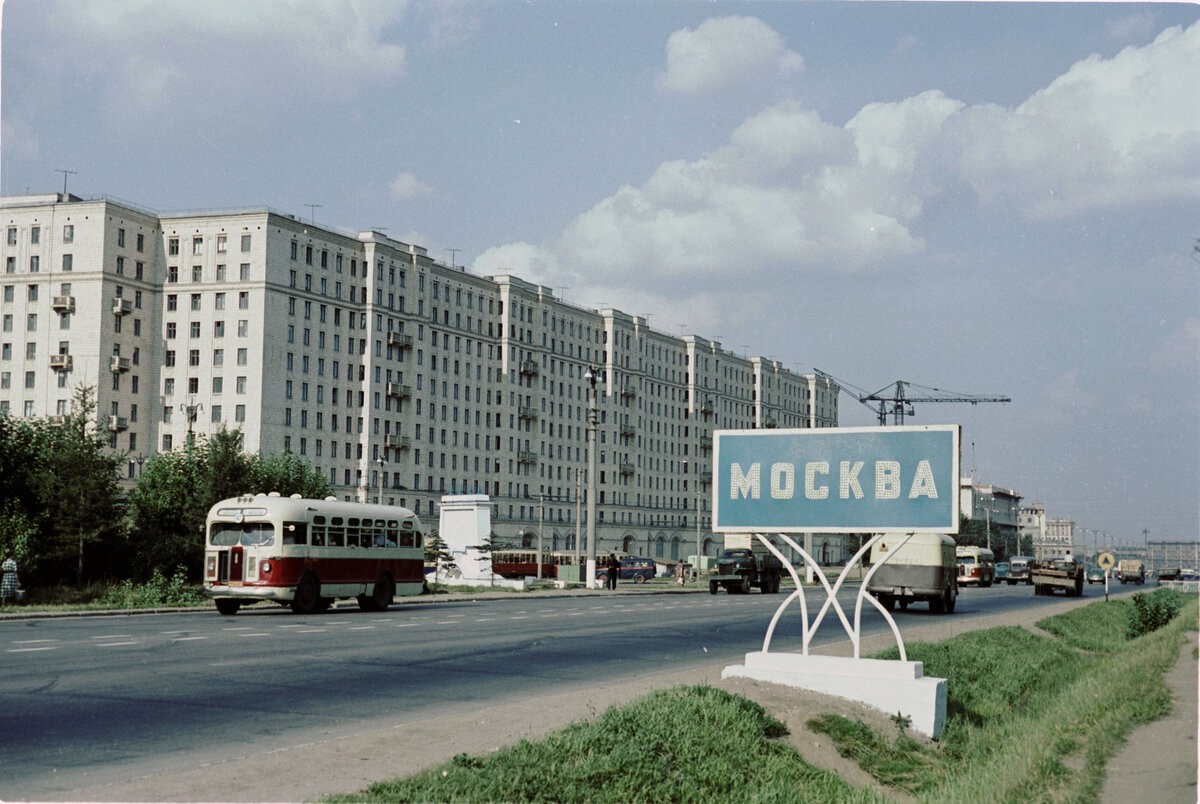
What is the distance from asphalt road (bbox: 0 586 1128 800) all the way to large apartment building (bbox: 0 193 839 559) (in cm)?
6386

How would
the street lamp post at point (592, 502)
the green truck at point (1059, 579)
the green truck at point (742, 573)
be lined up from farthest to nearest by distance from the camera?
the green truck at point (1059, 579), the green truck at point (742, 573), the street lamp post at point (592, 502)

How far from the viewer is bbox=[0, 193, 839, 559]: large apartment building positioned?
355 ft

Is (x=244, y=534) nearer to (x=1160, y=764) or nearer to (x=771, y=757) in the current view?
(x=771, y=757)

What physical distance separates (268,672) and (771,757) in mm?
8056

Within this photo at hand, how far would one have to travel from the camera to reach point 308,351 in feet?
374

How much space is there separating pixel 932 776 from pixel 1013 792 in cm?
162

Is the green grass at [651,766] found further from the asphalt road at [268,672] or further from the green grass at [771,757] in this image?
the asphalt road at [268,672]

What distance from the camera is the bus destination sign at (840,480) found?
480 inches

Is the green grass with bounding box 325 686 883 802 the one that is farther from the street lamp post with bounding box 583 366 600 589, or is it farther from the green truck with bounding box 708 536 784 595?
the green truck with bounding box 708 536 784 595

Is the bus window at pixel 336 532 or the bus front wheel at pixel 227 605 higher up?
the bus window at pixel 336 532

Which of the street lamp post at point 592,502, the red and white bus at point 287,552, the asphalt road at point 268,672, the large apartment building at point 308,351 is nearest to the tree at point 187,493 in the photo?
the red and white bus at point 287,552

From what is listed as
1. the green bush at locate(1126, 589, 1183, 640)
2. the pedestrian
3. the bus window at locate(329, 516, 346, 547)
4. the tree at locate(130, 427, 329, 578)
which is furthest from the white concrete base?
the tree at locate(130, 427, 329, 578)

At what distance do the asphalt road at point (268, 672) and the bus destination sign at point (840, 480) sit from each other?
9.19 ft

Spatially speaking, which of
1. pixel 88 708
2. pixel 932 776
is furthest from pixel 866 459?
pixel 88 708
